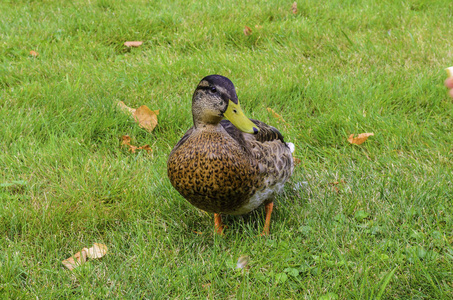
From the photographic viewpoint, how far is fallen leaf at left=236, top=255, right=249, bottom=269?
87.3 inches

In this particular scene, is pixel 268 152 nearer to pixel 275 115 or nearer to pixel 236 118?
pixel 236 118

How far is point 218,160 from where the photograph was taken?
209cm

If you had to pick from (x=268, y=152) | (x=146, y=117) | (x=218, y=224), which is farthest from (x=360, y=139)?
(x=146, y=117)

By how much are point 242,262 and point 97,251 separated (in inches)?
29.4

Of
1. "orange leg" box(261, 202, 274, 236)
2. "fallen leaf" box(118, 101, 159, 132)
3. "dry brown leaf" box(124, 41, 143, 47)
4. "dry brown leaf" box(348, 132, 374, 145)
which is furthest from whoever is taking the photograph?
"dry brown leaf" box(124, 41, 143, 47)

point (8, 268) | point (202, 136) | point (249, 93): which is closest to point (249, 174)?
point (202, 136)

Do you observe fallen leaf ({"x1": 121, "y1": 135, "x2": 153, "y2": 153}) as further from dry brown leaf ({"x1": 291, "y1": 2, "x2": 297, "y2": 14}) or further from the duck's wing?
dry brown leaf ({"x1": 291, "y1": 2, "x2": 297, "y2": 14})

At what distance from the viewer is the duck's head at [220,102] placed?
2.11 metres

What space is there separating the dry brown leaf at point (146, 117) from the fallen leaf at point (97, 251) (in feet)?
3.75

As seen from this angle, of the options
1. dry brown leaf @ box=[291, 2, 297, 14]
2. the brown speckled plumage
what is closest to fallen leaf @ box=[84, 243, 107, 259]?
the brown speckled plumage

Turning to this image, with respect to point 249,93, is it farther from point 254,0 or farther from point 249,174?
point 254,0

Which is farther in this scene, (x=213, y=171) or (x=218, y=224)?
(x=218, y=224)

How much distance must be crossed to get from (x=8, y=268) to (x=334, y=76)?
9.57 ft

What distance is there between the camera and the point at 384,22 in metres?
4.75
